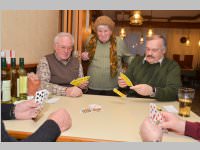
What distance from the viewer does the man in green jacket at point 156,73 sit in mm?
1952

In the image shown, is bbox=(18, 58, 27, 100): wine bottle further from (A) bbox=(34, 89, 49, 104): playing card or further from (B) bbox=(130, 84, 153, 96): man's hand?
(B) bbox=(130, 84, 153, 96): man's hand

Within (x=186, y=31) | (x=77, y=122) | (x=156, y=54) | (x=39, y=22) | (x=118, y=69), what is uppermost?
(x=186, y=31)

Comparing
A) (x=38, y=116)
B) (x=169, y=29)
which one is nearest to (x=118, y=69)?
(x=38, y=116)

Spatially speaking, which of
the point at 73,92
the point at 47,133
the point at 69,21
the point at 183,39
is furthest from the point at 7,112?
the point at 183,39

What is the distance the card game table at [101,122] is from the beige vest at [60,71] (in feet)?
1.37

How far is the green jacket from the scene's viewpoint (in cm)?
196

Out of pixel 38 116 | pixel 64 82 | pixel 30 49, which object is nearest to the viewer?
pixel 38 116

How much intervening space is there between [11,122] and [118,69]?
1.71 meters

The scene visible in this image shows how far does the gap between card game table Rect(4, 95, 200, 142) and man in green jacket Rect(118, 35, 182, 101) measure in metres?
0.10

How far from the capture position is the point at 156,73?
2.20 m

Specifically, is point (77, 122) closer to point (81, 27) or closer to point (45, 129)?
point (45, 129)

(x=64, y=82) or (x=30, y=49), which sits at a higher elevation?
(x=30, y=49)

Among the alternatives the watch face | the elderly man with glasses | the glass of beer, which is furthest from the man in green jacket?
the watch face

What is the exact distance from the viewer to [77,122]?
1358mm
